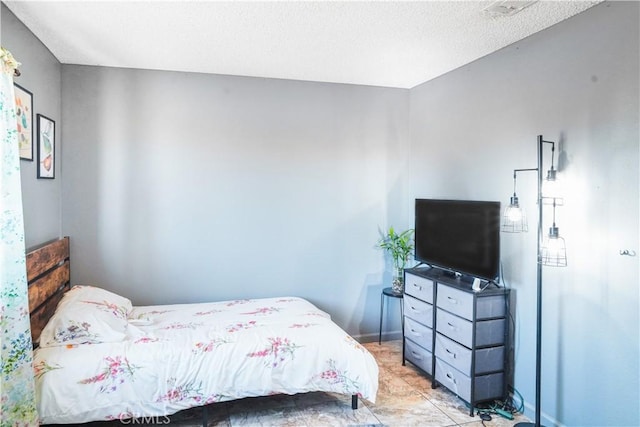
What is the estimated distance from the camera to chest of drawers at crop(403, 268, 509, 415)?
294cm

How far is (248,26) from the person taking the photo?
110 inches

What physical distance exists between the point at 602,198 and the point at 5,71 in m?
3.17

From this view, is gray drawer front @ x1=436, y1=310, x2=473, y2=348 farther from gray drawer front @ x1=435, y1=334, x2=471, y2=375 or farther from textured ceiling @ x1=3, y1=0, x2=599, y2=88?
textured ceiling @ x1=3, y1=0, x2=599, y2=88

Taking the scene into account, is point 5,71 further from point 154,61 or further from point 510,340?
point 510,340

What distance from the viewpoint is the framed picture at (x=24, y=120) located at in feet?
8.95

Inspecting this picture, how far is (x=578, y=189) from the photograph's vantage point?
8.46 feet

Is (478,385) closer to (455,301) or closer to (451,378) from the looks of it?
(451,378)

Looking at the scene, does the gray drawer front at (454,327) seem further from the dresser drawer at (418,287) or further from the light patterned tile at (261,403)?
the light patterned tile at (261,403)

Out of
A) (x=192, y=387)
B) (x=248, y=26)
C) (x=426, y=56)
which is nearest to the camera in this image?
(x=192, y=387)

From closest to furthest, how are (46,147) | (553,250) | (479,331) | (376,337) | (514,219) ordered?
(553,250)
(514,219)
(479,331)
(46,147)
(376,337)

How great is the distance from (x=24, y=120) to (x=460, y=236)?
312 cm

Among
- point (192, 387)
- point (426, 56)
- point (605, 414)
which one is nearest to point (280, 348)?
point (192, 387)

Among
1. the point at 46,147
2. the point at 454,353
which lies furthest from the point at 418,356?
the point at 46,147

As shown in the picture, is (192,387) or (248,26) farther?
(248,26)
